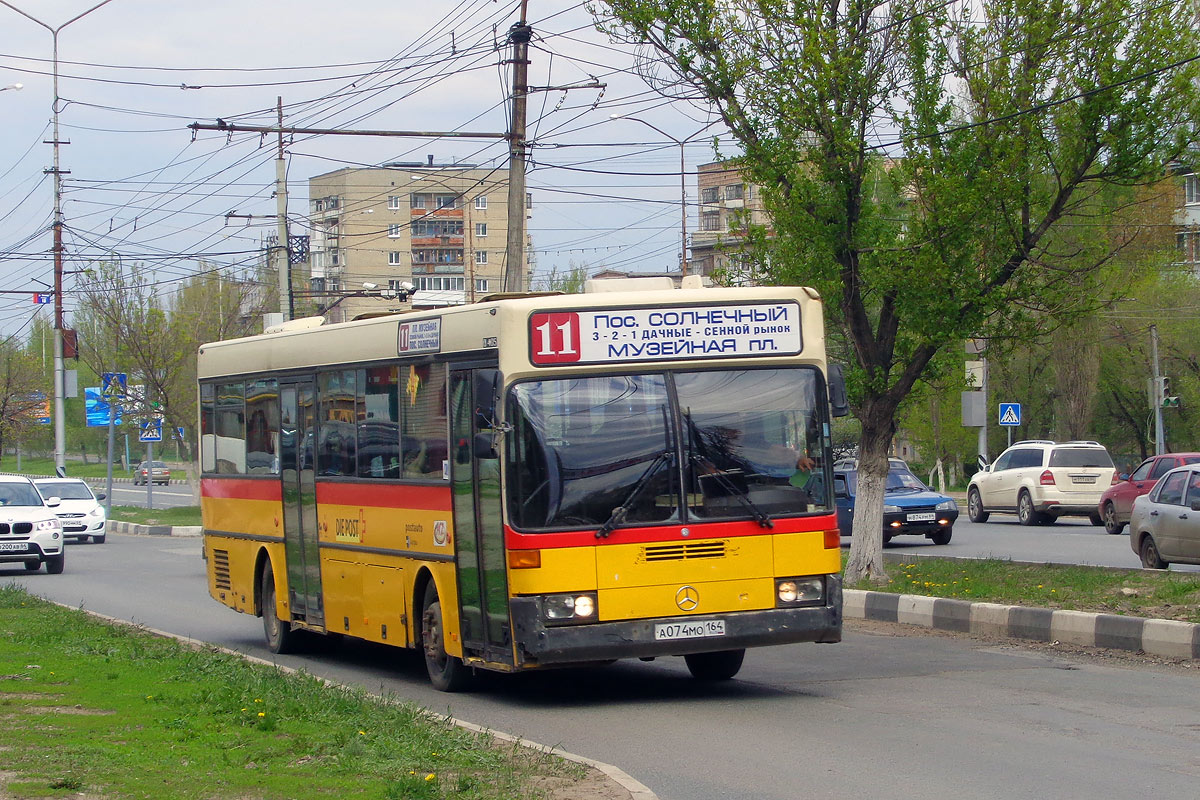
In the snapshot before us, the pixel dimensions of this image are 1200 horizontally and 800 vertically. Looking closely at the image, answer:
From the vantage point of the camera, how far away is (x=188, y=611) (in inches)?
771

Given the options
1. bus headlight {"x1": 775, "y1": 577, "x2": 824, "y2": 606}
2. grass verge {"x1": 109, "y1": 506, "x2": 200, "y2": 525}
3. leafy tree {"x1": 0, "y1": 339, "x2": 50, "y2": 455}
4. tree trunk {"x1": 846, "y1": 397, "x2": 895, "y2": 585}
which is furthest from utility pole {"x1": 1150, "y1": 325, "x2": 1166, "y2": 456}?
leafy tree {"x1": 0, "y1": 339, "x2": 50, "y2": 455}

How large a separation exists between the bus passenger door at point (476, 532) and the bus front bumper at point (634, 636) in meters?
0.29

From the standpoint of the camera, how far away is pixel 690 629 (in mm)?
10031

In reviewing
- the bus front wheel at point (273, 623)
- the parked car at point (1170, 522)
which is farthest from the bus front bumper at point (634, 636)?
the parked car at point (1170, 522)

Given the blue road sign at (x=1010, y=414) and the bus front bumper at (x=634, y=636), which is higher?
the blue road sign at (x=1010, y=414)

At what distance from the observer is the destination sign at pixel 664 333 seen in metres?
10.1

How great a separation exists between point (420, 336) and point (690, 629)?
3.17 m

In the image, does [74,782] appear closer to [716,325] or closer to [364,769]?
[364,769]

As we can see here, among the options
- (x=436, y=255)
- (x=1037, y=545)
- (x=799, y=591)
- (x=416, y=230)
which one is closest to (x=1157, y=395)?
(x=1037, y=545)

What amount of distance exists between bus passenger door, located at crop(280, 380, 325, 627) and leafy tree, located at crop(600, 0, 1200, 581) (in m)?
→ 5.85

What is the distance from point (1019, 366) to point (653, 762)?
2222 inches

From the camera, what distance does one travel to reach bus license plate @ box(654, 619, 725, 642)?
9.98 metres

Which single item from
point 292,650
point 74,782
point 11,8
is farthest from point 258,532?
point 11,8

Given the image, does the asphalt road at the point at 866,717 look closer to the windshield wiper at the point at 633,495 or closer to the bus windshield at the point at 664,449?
the windshield wiper at the point at 633,495
